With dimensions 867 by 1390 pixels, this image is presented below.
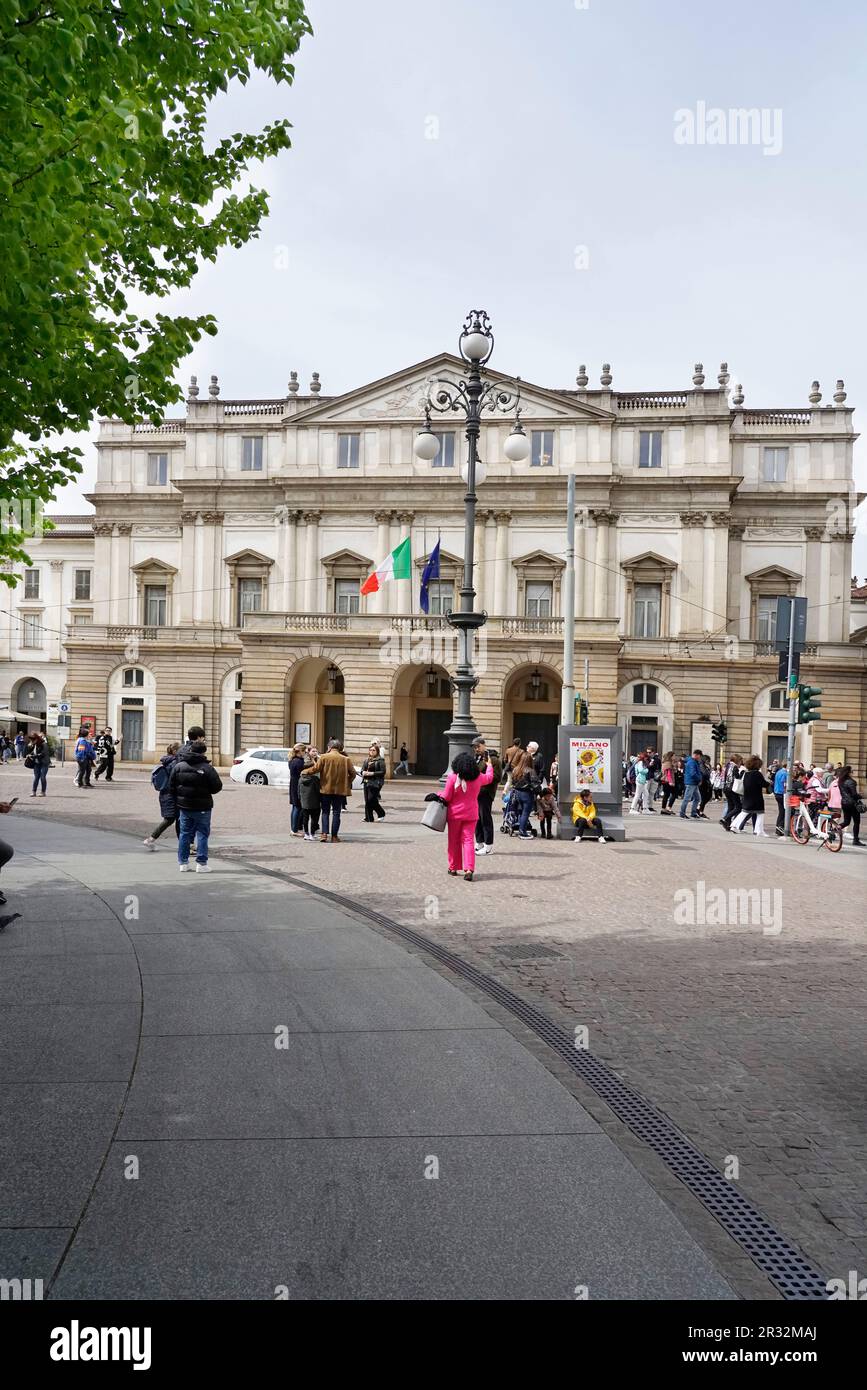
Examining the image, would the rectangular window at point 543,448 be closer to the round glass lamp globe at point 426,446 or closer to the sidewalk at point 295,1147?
the round glass lamp globe at point 426,446

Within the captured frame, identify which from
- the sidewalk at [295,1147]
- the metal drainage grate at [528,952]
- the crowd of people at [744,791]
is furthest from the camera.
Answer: the crowd of people at [744,791]

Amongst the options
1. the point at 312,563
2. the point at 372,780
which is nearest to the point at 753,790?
the point at 372,780

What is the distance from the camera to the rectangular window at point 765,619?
4958 cm

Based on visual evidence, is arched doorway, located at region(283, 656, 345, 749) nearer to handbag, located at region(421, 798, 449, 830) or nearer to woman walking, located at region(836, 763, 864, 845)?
woman walking, located at region(836, 763, 864, 845)

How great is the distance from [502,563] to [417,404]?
29.7 feet

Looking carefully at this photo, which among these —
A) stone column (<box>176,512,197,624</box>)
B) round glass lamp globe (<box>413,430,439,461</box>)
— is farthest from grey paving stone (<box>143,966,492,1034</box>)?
stone column (<box>176,512,197,624</box>)

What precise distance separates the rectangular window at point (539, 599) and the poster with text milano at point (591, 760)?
29.5 m

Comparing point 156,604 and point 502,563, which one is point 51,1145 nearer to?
point 502,563

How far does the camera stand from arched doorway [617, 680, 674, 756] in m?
49.1

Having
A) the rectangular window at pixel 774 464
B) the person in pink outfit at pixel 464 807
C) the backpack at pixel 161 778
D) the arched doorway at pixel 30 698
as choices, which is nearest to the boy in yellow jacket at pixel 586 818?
the person in pink outfit at pixel 464 807

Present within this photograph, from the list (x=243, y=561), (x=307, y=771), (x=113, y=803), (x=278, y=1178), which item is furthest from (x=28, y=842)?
(x=243, y=561)

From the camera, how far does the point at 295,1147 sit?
477 centimetres

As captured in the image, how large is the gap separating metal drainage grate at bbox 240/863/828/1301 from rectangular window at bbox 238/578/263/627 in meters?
46.4
